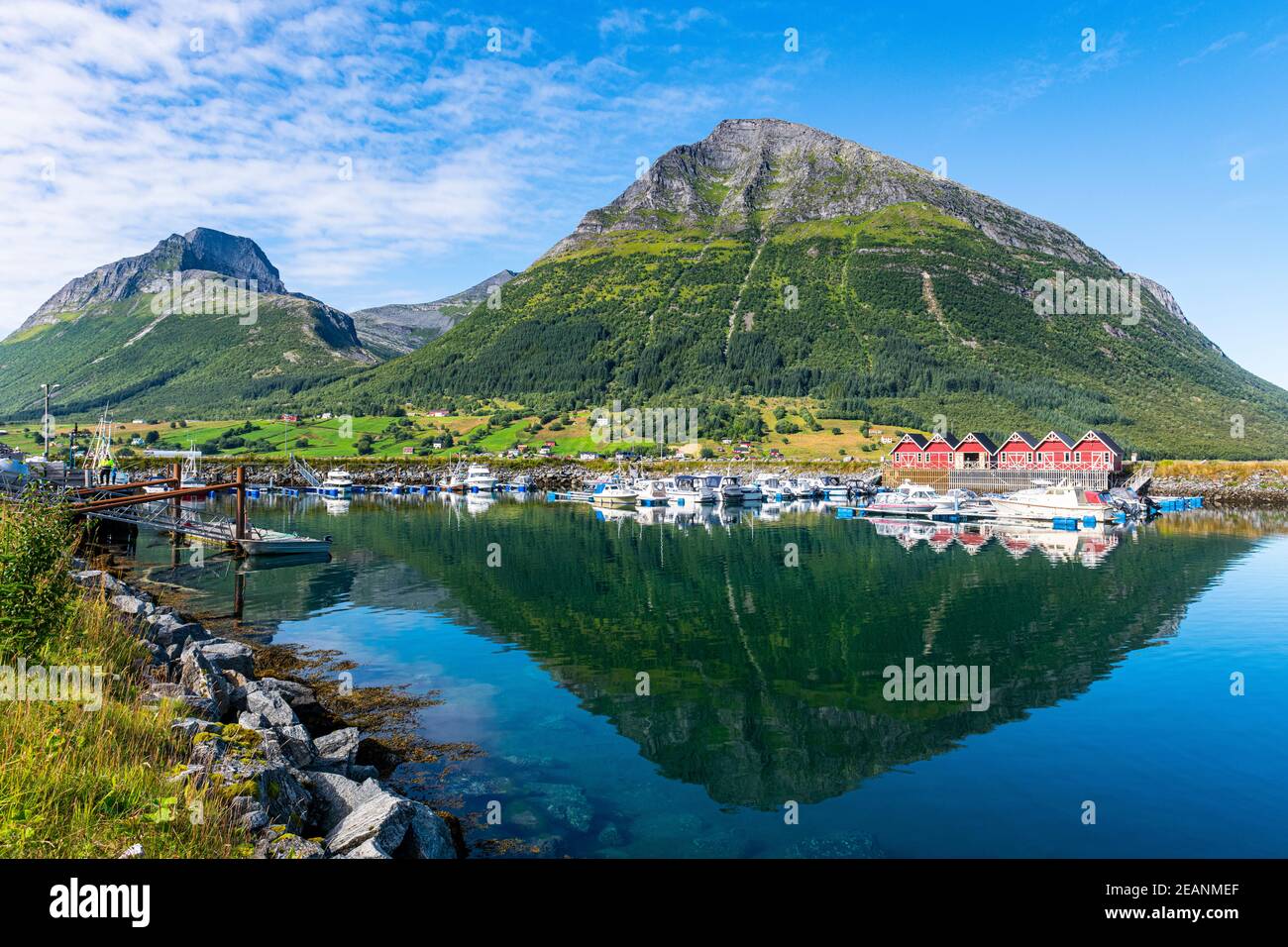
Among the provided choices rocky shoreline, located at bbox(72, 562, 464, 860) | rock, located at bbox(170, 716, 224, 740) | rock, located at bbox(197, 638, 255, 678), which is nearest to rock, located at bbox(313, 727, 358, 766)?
rocky shoreline, located at bbox(72, 562, 464, 860)

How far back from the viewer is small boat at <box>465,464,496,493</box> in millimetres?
128625

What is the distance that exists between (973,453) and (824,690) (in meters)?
118

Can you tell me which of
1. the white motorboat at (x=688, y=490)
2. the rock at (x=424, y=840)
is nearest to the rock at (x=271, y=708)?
the rock at (x=424, y=840)

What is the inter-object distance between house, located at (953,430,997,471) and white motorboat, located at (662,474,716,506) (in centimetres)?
4755

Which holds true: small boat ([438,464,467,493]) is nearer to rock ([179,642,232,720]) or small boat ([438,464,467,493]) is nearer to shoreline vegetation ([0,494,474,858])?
shoreline vegetation ([0,494,474,858])

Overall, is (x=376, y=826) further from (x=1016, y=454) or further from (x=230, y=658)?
(x=1016, y=454)

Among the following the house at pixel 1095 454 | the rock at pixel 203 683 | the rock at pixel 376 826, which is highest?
the house at pixel 1095 454

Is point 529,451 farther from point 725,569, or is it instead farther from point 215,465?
point 725,569

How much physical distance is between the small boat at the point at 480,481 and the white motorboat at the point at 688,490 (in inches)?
1333

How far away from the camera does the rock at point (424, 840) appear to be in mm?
10594

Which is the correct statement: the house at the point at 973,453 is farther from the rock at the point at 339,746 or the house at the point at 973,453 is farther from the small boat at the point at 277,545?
the rock at the point at 339,746
